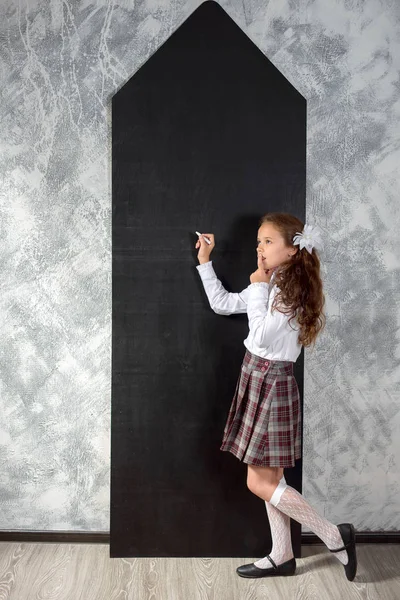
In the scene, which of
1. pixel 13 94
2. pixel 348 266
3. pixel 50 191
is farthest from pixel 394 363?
pixel 13 94

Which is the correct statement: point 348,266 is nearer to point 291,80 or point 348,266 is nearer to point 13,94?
point 291,80

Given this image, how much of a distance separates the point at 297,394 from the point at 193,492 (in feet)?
2.00

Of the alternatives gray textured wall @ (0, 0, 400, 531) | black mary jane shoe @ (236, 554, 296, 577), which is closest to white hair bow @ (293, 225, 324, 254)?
gray textured wall @ (0, 0, 400, 531)

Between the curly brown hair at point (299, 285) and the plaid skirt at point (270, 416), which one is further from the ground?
the curly brown hair at point (299, 285)

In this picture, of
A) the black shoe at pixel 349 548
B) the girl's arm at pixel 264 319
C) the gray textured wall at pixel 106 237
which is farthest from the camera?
the gray textured wall at pixel 106 237

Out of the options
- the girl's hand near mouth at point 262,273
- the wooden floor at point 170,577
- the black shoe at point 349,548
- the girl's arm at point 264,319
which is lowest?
the wooden floor at point 170,577

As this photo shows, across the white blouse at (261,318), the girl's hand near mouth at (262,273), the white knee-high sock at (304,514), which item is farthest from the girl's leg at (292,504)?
the girl's hand near mouth at (262,273)

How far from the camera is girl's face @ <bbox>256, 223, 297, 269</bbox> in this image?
2.31 metres

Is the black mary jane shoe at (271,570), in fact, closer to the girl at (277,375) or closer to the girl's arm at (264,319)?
the girl at (277,375)

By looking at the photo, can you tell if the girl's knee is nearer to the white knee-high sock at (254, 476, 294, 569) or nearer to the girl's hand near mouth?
the white knee-high sock at (254, 476, 294, 569)

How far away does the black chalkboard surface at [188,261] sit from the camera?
2420mm

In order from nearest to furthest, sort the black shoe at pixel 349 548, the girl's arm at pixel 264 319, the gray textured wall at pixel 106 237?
the girl's arm at pixel 264 319 → the black shoe at pixel 349 548 → the gray textured wall at pixel 106 237

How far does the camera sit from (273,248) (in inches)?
91.3

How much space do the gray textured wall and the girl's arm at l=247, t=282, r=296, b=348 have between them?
1.22 ft
